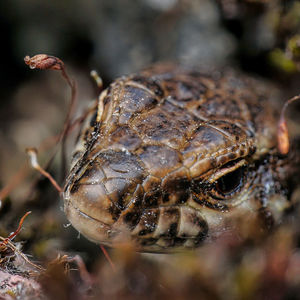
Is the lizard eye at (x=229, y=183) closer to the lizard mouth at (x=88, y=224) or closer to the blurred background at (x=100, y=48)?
the lizard mouth at (x=88, y=224)

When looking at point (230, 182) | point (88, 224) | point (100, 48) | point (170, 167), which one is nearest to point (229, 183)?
point (230, 182)

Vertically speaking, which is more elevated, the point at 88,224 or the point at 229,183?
the point at 88,224

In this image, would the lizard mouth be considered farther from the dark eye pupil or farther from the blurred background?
the blurred background

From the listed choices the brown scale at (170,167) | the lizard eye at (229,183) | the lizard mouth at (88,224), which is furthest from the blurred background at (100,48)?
the lizard mouth at (88,224)

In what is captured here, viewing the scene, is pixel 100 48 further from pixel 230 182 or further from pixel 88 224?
pixel 88 224

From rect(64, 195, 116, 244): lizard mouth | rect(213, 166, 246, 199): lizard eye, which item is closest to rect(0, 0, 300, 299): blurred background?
rect(213, 166, 246, 199): lizard eye

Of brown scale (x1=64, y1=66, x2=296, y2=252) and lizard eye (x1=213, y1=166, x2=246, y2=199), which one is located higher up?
brown scale (x1=64, y1=66, x2=296, y2=252)

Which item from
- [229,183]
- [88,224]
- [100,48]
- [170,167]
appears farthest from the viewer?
[100,48]
